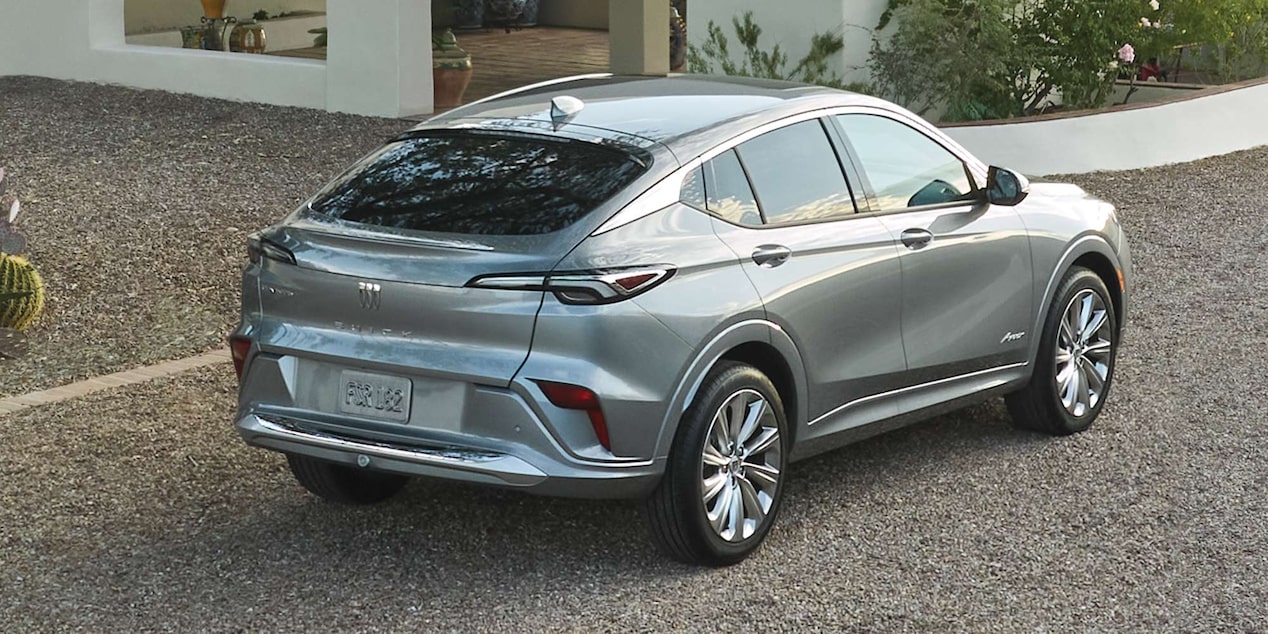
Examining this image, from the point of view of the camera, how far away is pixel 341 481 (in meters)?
6.12

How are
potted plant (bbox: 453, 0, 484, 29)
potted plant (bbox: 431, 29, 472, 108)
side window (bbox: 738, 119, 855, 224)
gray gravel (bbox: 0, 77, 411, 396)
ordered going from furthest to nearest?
potted plant (bbox: 453, 0, 484, 29)
potted plant (bbox: 431, 29, 472, 108)
gray gravel (bbox: 0, 77, 411, 396)
side window (bbox: 738, 119, 855, 224)

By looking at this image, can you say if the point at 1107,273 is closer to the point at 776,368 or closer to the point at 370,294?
the point at 776,368

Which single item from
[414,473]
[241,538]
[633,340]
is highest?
[633,340]

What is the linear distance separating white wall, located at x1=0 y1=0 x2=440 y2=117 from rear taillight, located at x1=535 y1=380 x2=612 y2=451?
33.3 feet

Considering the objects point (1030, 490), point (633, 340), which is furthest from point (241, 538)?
point (1030, 490)

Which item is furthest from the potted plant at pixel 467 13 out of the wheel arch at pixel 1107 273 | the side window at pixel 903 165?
the side window at pixel 903 165

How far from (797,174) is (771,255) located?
45 cm

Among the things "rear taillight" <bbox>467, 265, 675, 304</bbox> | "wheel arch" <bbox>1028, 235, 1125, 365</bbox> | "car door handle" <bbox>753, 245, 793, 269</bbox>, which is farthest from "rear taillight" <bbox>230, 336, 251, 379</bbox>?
"wheel arch" <bbox>1028, 235, 1125, 365</bbox>

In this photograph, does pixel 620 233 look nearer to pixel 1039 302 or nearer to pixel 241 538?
pixel 241 538

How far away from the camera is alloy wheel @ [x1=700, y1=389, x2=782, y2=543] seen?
5.51 metres

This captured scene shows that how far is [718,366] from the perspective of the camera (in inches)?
217

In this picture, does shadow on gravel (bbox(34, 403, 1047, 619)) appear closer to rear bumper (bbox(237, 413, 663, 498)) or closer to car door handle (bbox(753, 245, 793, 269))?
rear bumper (bbox(237, 413, 663, 498))

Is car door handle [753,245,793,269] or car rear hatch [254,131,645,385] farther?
A: car door handle [753,245,793,269]

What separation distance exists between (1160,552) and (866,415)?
44.4 inches
